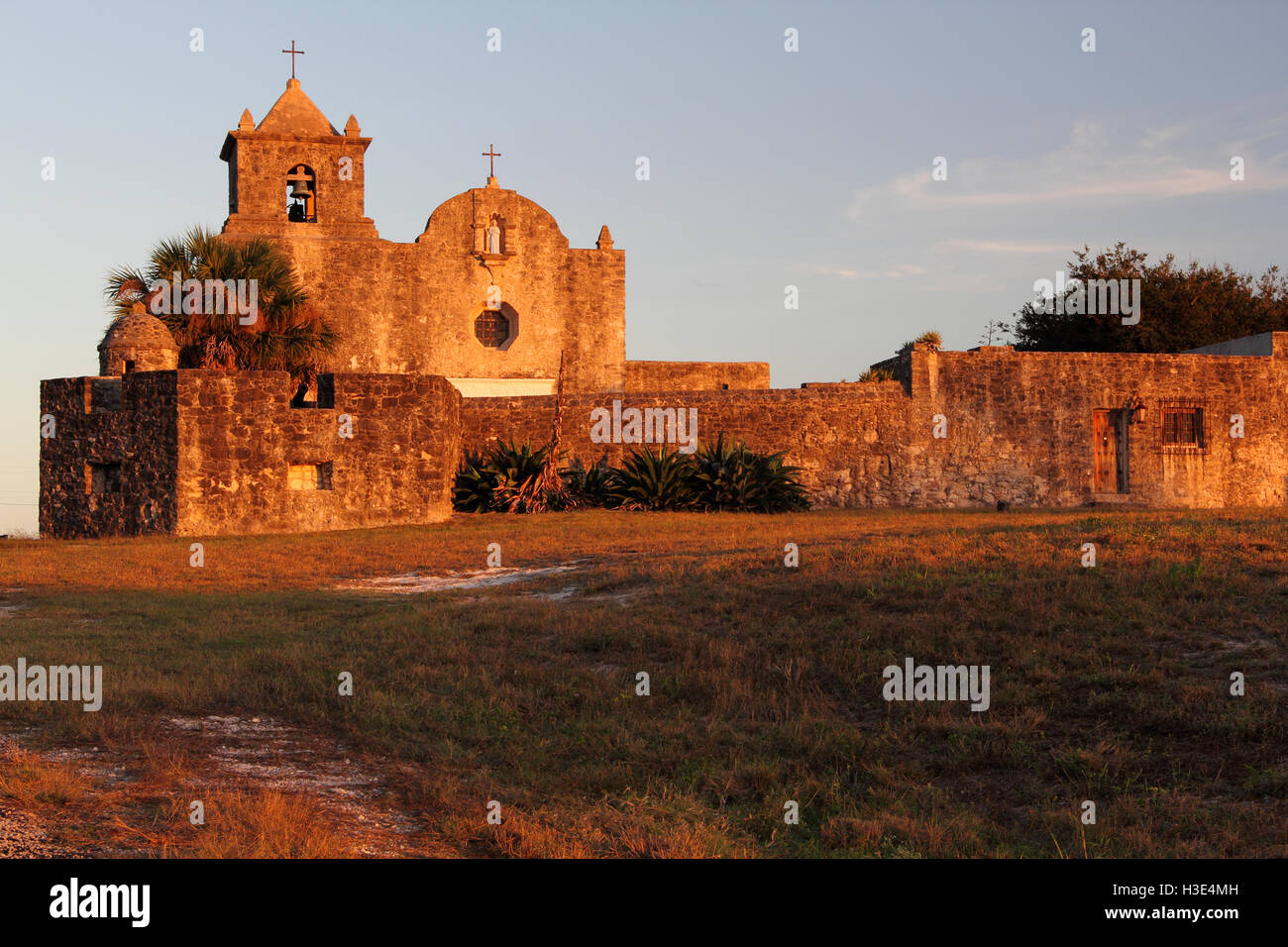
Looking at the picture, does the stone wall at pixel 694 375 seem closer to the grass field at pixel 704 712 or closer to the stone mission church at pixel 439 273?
the stone mission church at pixel 439 273

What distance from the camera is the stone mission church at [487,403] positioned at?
18641mm

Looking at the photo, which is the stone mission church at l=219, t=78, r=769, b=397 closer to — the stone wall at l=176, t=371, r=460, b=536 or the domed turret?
the domed turret

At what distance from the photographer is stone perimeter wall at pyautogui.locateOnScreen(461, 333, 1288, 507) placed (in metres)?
23.0

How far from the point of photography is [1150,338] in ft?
122

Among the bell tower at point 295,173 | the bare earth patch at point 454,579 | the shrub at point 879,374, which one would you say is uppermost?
the bell tower at point 295,173

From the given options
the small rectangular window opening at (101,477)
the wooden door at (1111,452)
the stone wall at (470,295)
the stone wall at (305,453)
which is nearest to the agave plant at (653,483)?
the stone wall at (305,453)

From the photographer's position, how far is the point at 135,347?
19516mm

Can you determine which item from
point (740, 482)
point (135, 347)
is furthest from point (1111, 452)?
point (135, 347)

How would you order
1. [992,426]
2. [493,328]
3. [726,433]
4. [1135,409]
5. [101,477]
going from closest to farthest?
1. [101,477]
2. [726,433]
3. [992,426]
4. [1135,409]
5. [493,328]

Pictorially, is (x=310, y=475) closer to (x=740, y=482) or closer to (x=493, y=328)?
(x=740, y=482)

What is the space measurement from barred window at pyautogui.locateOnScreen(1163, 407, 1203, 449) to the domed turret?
20.1 meters

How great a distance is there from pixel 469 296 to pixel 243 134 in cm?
747

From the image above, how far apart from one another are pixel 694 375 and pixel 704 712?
25.4 meters

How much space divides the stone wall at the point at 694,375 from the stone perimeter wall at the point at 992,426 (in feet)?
27.9
